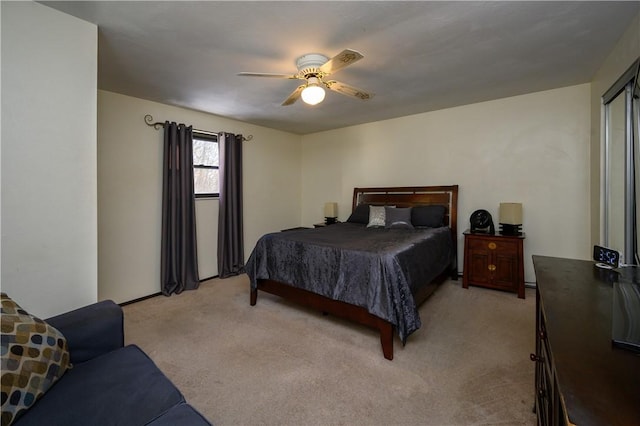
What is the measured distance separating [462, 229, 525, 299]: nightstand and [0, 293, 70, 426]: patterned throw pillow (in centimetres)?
392

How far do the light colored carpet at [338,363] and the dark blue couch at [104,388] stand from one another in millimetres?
631

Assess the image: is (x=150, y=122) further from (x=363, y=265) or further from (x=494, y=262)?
(x=494, y=262)

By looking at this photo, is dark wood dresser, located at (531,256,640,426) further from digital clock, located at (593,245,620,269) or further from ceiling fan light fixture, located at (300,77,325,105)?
ceiling fan light fixture, located at (300,77,325,105)

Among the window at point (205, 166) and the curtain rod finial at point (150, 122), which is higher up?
the curtain rod finial at point (150, 122)

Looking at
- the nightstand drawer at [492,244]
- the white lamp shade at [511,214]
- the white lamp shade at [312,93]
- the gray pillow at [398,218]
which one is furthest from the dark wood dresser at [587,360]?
the gray pillow at [398,218]

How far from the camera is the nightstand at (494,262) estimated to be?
3361 mm

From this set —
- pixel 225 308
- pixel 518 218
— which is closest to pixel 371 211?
pixel 518 218

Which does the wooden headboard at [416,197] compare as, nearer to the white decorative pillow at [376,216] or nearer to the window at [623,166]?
the white decorative pillow at [376,216]

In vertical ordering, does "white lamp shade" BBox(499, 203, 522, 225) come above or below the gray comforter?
above

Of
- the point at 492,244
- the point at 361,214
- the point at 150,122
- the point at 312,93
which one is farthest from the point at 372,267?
the point at 150,122

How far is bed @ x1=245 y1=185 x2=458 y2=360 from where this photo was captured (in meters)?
2.23

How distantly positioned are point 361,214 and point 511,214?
198 centimetres

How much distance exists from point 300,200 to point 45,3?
14.9 ft

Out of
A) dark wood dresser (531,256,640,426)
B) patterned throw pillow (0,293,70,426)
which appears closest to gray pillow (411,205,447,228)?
dark wood dresser (531,256,640,426)
